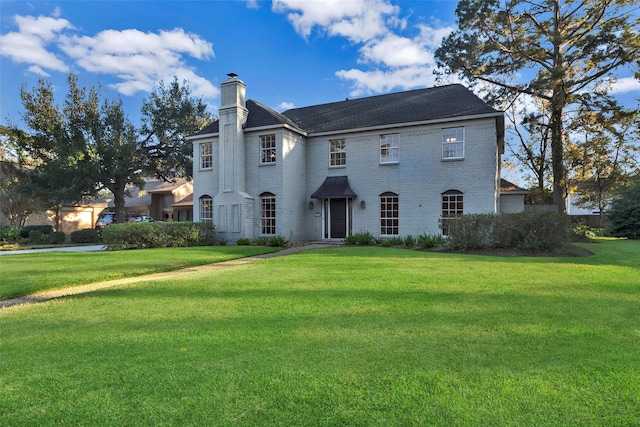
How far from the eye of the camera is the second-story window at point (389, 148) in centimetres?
1795

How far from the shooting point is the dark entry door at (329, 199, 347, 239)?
62.0 ft

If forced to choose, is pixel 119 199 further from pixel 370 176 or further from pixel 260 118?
pixel 370 176

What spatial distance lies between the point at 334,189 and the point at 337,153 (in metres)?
2.11

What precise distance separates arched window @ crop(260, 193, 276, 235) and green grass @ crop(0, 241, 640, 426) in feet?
41.2

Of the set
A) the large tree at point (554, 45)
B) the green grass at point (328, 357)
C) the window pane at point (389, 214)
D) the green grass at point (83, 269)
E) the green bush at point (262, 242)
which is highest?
the large tree at point (554, 45)

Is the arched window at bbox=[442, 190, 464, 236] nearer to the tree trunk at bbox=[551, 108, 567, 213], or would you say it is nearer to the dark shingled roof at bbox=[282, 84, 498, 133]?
the dark shingled roof at bbox=[282, 84, 498, 133]

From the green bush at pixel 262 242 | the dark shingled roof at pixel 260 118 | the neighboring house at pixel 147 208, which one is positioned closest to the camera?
the green bush at pixel 262 242

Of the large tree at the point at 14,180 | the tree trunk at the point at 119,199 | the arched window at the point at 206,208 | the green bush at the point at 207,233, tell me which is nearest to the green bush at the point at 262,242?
the green bush at the point at 207,233

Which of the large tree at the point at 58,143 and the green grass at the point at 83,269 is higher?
the large tree at the point at 58,143

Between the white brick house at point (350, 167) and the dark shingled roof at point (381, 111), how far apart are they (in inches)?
2.5

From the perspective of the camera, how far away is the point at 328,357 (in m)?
3.33

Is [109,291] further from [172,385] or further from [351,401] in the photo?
[351,401]

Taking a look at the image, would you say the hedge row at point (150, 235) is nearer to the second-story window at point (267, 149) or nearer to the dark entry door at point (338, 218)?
the second-story window at point (267, 149)

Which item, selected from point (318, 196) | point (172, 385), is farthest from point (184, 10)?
point (172, 385)
